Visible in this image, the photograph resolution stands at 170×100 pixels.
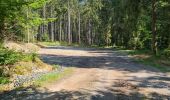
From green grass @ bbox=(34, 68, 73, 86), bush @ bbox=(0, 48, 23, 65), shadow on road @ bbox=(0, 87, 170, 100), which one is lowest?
shadow on road @ bbox=(0, 87, 170, 100)

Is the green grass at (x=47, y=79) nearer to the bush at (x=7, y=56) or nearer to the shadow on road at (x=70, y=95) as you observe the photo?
the shadow on road at (x=70, y=95)

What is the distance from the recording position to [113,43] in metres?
71.9

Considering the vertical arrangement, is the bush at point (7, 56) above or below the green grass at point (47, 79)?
above

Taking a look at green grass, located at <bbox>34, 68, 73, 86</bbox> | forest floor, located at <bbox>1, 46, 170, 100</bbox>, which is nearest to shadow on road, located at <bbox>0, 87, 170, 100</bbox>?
forest floor, located at <bbox>1, 46, 170, 100</bbox>

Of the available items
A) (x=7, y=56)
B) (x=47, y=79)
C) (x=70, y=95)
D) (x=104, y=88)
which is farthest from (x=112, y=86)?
(x=7, y=56)

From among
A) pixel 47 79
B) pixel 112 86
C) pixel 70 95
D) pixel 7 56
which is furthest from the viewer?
pixel 47 79

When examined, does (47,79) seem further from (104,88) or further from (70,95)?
(70,95)

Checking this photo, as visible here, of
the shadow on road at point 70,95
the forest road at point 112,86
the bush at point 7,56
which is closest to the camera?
the shadow on road at point 70,95

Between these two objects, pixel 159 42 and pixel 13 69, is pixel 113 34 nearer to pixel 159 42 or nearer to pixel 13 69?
pixel 159 42

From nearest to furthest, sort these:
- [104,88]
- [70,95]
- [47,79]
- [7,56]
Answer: [70,95], [7,56], [104,88], [47,79]

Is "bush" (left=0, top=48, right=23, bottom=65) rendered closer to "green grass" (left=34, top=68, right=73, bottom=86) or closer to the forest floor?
the forest floor

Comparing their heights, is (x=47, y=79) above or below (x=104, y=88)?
above

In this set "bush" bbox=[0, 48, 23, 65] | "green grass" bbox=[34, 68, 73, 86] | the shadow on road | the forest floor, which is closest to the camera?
the shadow on road

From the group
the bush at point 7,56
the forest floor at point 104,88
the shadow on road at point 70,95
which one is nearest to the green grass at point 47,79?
the forest floor at point 104,88
